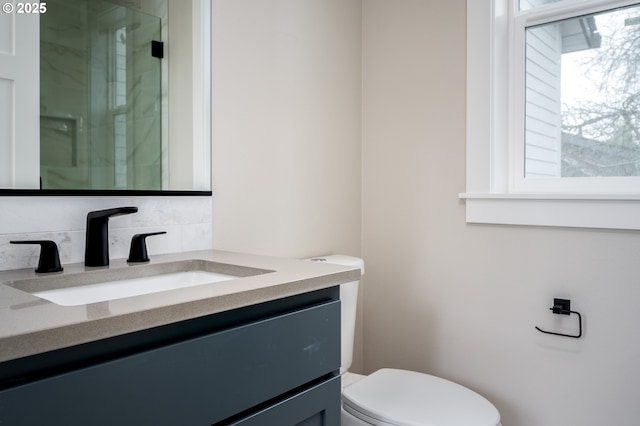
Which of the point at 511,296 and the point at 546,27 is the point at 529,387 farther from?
the point at 546,27

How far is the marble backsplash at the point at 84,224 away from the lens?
3.22 feet

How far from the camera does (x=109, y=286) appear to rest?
101 cm

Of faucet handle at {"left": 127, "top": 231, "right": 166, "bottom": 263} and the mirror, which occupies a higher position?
the mirror

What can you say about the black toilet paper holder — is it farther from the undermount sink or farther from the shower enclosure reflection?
the shower enclosure reflection

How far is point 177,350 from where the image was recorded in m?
0.70

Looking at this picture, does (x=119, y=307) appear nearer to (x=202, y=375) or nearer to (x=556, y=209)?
(x=202, y=375)

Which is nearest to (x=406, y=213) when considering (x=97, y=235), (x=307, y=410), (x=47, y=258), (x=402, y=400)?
(x=402, y=400)

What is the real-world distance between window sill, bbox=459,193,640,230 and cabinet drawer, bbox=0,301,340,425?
34.2 inches

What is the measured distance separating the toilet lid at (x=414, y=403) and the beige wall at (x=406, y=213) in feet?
1.03

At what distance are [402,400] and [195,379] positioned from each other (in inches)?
32.6

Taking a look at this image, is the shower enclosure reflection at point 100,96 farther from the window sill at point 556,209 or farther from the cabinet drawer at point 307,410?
the window sill at point 556,209

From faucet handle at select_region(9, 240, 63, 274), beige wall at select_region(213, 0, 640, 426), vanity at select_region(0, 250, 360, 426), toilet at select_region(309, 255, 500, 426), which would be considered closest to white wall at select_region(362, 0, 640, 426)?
beige wall at select_region(213, 0, 640, 426)

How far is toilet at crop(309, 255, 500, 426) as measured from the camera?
48.8 inches

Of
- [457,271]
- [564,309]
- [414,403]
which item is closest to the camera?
[414,403]
